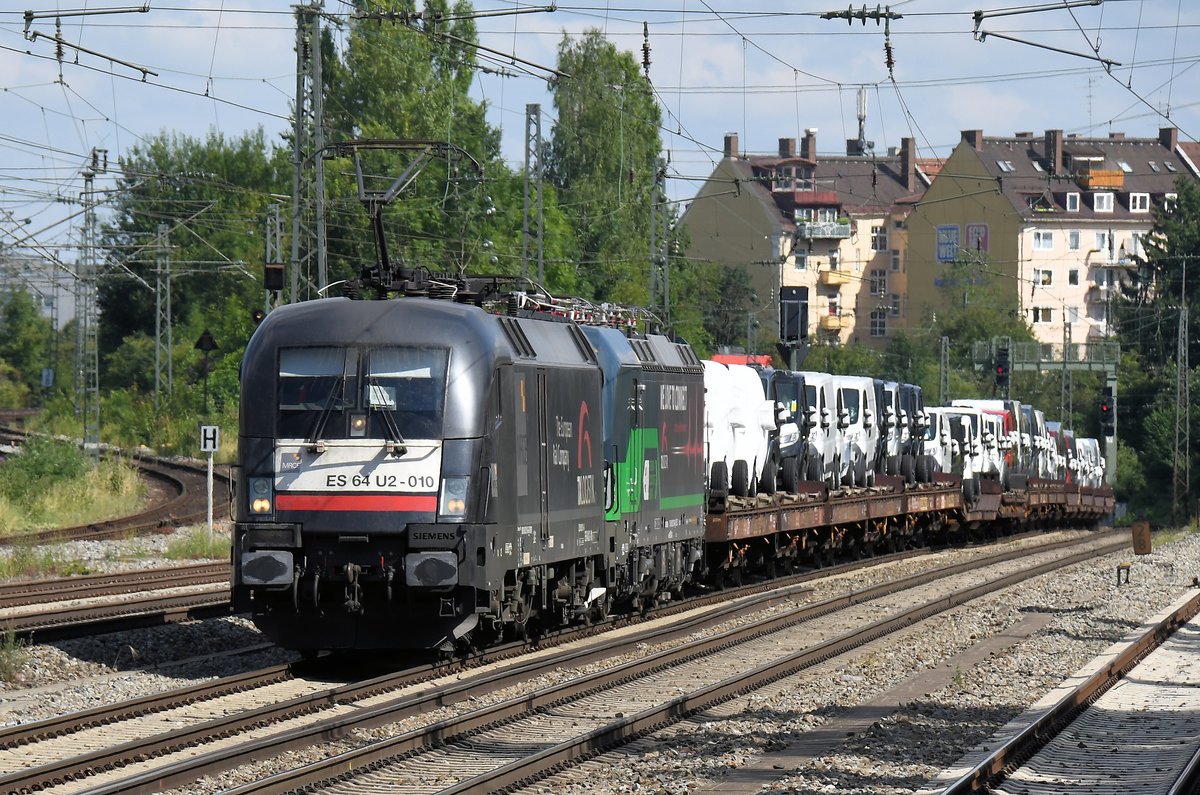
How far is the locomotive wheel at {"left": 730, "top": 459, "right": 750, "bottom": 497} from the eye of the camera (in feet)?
85.9

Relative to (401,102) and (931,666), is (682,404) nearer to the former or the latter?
(931,666)

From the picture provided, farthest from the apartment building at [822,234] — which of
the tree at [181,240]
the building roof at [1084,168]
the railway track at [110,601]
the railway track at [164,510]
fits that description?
the railway track at [110,601]

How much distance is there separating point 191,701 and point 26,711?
1213mm

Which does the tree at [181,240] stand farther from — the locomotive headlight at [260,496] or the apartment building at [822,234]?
the locomotive headlight at [260,496]

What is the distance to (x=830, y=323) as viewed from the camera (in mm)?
110000

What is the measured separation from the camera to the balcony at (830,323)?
109188 mm

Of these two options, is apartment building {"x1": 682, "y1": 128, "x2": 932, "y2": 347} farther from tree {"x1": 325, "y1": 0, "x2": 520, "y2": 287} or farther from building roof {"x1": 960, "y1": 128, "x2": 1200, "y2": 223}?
tree {"x1": 325, "y1": 0, "x2": 520, "y2": 287}

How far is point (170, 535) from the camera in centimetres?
3281

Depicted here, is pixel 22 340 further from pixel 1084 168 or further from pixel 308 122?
pixel 308 122

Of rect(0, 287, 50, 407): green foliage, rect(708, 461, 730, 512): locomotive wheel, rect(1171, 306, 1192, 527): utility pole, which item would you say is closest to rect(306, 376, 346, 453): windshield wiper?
rect(708, 461, 730, 512): locomotive wheel

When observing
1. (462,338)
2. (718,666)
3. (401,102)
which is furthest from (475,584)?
(401,102)

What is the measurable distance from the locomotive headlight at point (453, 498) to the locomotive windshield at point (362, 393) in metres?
0.42

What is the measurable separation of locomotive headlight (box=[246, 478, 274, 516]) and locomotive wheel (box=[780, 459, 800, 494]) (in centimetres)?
1546

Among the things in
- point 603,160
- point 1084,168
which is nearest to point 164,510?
point 603,160
